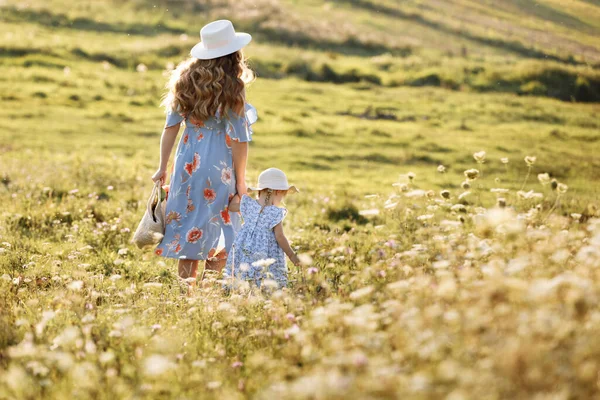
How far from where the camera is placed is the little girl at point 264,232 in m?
5.83

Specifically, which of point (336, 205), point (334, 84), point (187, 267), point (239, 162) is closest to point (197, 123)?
point (239, 162)

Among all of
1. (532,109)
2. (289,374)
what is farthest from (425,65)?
(289,374)

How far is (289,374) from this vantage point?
145 inches

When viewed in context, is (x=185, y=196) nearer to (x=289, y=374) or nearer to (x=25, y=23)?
(x=289, y=374)

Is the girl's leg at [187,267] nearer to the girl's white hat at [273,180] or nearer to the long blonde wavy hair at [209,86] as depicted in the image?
the girl's white hat at [273,180]

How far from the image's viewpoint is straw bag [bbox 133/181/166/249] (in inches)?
234

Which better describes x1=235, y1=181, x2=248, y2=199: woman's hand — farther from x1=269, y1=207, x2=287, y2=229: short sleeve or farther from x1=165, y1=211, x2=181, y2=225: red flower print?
x1=165, y1=211, x2=181, y2=225: red flower print

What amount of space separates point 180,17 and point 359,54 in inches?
378

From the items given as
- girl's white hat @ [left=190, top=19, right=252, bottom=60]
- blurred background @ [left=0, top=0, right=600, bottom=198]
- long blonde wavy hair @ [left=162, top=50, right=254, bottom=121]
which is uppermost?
girl's white hat @ [left=190, top=19, right=252, bottom=60]

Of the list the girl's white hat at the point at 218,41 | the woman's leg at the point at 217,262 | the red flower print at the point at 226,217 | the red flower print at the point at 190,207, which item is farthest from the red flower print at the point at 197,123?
the woman's leg at the point at 217,262

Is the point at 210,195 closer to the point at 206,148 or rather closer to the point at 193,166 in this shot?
the point at 193,166

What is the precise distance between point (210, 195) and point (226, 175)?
0.72ft

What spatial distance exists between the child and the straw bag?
0.11m

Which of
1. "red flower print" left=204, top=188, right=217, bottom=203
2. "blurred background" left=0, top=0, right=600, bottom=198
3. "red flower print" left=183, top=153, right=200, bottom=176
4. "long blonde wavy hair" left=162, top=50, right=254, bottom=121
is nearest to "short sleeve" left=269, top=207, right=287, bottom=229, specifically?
"red flower print" left=204, top=188, right=217, bottom=203
